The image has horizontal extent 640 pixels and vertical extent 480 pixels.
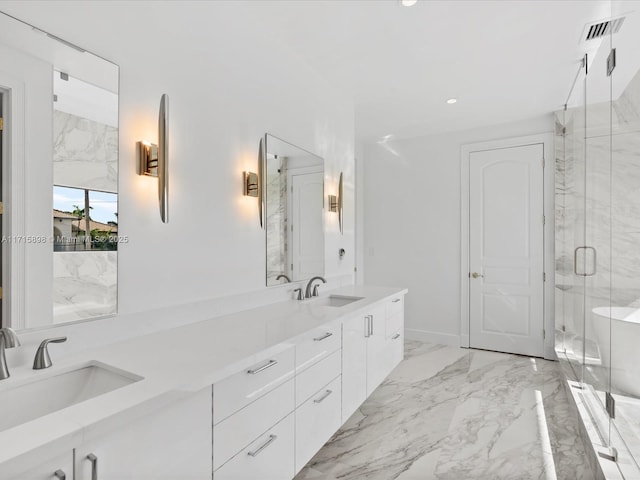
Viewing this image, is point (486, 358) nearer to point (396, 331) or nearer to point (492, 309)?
point (492, 309)

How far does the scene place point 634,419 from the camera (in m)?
1.56

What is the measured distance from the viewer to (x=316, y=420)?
5.66 ft

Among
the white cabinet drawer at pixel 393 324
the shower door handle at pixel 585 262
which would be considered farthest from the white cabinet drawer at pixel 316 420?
the shower door handle at pixel 585 262

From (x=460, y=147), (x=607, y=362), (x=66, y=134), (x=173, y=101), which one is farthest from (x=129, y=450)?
(x=460, y=147)

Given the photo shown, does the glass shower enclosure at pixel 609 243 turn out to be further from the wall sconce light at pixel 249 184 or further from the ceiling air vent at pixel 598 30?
the wall sconce light at pixel 249 184

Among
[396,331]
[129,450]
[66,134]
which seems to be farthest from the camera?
[396,331]

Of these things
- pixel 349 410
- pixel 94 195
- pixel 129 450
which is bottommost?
pixel 349 410

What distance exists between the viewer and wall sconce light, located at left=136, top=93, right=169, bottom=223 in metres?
1.52

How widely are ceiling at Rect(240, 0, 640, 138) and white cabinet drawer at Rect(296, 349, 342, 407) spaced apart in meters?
1.93

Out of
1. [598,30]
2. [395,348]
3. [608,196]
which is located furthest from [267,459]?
[598,30]

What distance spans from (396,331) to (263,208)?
156 centimetres

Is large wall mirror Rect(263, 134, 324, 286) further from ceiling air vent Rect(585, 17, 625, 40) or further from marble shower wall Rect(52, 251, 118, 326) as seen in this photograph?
ceiling air vent Rect(585, 17, 625, 40)

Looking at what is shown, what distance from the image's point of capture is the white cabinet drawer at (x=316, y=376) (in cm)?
160

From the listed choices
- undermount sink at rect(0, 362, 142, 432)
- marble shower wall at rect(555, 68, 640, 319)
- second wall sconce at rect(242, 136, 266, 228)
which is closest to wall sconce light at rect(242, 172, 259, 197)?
second wall sconce at rect(242, 136, 266, 228)
